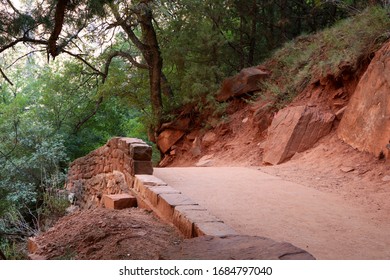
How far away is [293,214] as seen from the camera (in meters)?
5.09

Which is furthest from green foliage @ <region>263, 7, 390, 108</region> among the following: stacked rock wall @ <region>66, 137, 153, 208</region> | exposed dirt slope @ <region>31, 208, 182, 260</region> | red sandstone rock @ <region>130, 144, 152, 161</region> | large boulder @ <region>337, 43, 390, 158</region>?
exposed dirt slope @ <region>31, 208, 182, 260</region>

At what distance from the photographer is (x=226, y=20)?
13891 mm

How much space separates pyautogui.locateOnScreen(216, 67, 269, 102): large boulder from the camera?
12266 mm

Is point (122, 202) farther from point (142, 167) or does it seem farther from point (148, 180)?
point (142, 167)

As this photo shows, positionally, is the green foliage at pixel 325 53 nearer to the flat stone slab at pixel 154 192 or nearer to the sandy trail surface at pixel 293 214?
the sandy trail surface at pixel 293 214

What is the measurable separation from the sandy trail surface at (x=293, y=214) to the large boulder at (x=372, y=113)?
5.07 feet

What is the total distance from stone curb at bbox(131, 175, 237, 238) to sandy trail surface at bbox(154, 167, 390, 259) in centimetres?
38

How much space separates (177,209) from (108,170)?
3960 millimetres

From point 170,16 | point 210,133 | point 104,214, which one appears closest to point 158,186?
point 104,214

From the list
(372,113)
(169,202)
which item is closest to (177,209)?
(169,202)

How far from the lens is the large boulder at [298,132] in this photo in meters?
9.04

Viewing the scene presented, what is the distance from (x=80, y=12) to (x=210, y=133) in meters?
7.48

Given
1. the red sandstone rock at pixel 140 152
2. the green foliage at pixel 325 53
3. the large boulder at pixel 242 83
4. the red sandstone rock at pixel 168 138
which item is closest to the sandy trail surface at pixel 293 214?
the red sandstone rock at pixel 140 152

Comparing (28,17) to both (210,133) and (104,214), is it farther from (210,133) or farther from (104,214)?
(210,133)
